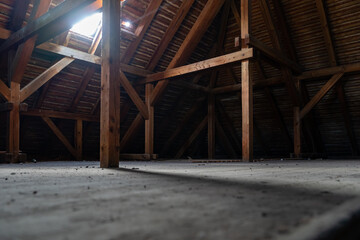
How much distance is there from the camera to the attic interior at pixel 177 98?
146cm

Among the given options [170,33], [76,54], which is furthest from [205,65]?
[76,54]

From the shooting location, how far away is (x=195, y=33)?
7508mm

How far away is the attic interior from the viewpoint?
1.46m

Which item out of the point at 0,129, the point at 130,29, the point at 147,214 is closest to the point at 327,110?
the point at 130,29

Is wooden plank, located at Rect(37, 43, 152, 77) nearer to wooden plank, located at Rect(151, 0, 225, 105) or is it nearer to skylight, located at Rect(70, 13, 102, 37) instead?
skylight, located at Rect(70, 13, 102, 37)

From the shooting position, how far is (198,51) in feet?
31.3

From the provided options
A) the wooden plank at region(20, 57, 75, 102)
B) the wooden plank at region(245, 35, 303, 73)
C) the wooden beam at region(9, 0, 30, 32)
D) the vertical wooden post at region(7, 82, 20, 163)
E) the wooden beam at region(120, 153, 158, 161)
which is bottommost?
the wooden beam at region(120, 153, 158, 161)

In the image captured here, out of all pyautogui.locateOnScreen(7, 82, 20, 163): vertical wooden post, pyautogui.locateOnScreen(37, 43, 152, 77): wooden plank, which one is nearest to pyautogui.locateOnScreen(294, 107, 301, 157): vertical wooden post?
pyautogui.locateOnScreen(37, 43, 152, 77): wooden plank

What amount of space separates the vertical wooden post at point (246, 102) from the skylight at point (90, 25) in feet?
10.7

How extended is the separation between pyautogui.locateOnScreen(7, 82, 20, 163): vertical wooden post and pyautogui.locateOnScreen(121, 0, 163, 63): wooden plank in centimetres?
280

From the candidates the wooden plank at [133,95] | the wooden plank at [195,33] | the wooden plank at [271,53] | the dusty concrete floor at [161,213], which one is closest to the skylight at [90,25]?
the wooden plank at [133,95]

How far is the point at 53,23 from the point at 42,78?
5.77 ft

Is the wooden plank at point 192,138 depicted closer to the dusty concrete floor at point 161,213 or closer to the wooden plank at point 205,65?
Result: the wooden plank at point 205,65

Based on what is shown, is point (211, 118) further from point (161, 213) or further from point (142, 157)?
point (161, 213)
